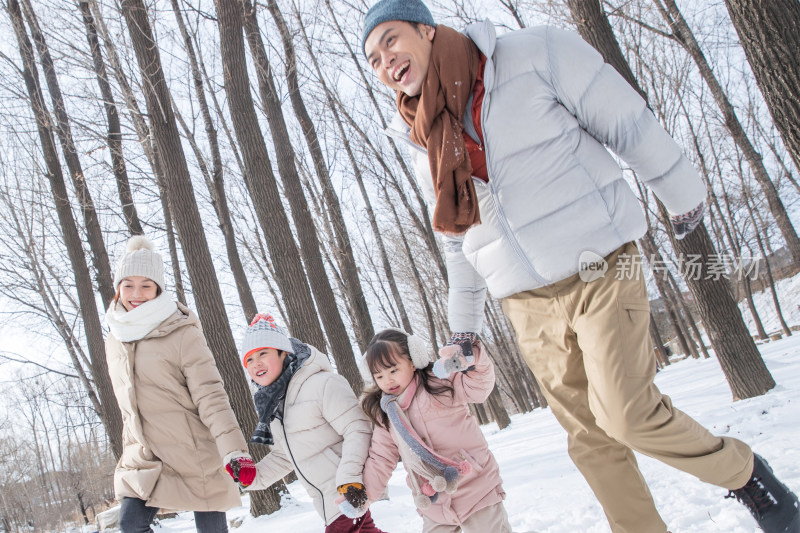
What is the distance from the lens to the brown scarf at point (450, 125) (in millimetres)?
1895

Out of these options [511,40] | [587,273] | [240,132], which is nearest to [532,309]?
[587,273]

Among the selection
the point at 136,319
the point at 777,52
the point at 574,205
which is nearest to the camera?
the point at 574,205

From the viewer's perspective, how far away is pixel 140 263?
11.0 ft

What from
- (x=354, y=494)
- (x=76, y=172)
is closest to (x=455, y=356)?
(x=354, y=494)

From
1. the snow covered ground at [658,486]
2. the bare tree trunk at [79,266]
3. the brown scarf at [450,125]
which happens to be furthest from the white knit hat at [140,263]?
the bare tree trunk at [79,266]

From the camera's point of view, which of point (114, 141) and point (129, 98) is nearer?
point (129, 98)

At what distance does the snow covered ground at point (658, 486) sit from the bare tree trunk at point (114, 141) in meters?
6.04

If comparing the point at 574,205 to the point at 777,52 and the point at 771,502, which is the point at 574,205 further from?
the point at 777,52

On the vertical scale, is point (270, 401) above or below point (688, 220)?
below

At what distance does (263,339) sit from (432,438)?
116 centimetres

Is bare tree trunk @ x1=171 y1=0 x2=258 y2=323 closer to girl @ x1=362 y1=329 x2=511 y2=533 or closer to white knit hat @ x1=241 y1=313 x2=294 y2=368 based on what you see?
white knit hat @ x1=241 y1=313 x2=294 y2=368

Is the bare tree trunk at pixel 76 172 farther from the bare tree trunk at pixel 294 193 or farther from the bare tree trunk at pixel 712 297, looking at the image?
the bare tree trunk at pixel 712 297

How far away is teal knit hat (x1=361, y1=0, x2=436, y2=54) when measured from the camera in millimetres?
2047

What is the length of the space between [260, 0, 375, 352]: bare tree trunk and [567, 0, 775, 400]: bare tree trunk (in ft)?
15.5
